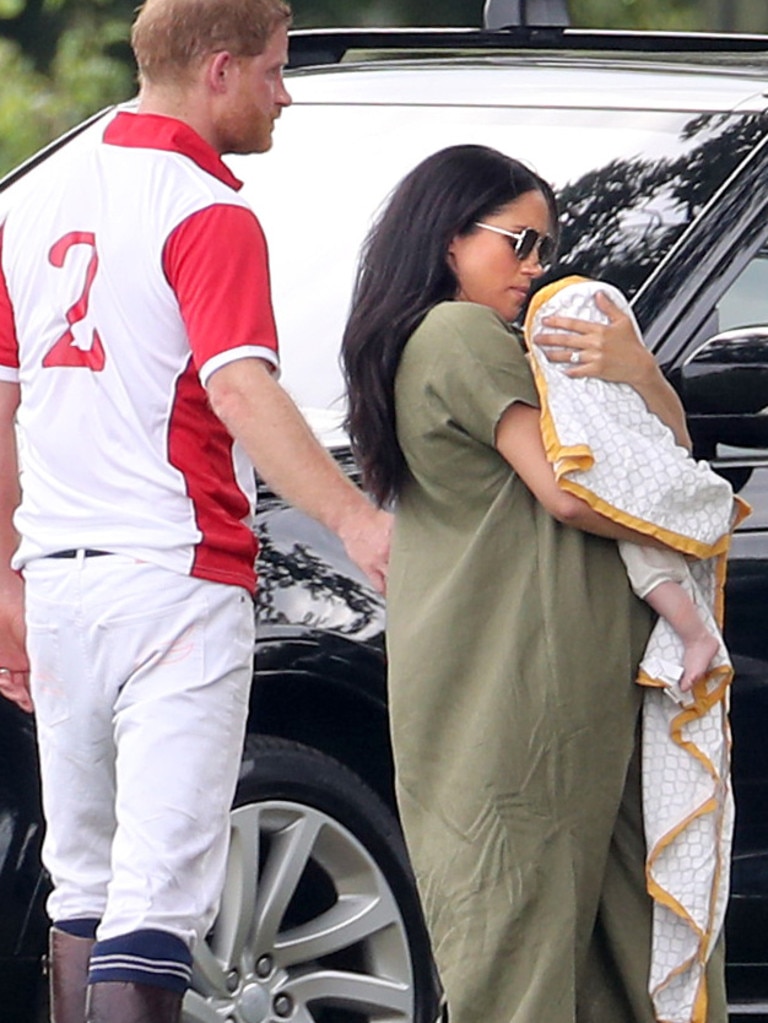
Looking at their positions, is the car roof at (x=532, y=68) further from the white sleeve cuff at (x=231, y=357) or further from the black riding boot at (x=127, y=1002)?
the black riding boot at (x=127, y=1002)

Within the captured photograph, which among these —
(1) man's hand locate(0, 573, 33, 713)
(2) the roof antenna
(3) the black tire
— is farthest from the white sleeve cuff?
Result: (2) the roof antenna

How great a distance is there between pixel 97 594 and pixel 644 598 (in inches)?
29.8

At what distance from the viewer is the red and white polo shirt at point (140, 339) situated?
12.0 feet

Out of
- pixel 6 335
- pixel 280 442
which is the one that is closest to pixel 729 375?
pixel 280 442

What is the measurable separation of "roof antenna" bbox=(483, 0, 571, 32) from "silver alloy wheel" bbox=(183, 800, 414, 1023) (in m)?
2.23

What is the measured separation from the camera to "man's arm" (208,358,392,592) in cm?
362

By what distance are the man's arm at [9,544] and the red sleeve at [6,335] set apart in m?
0.03

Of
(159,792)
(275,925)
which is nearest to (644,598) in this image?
(159,792)

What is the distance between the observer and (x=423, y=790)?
3795 mm

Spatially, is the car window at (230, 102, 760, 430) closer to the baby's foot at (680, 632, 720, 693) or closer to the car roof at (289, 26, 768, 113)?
the car roof at (289, 26, 768, 113)

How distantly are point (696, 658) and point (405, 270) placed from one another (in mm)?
676

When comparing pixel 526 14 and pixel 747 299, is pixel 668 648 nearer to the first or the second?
pixel 747 299

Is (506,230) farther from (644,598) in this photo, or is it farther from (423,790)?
(423,790)

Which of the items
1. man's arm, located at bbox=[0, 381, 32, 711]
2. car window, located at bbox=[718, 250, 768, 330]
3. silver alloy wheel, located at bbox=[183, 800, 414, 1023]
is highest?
car window, located at bbox=[718, 250, 768, 330]
